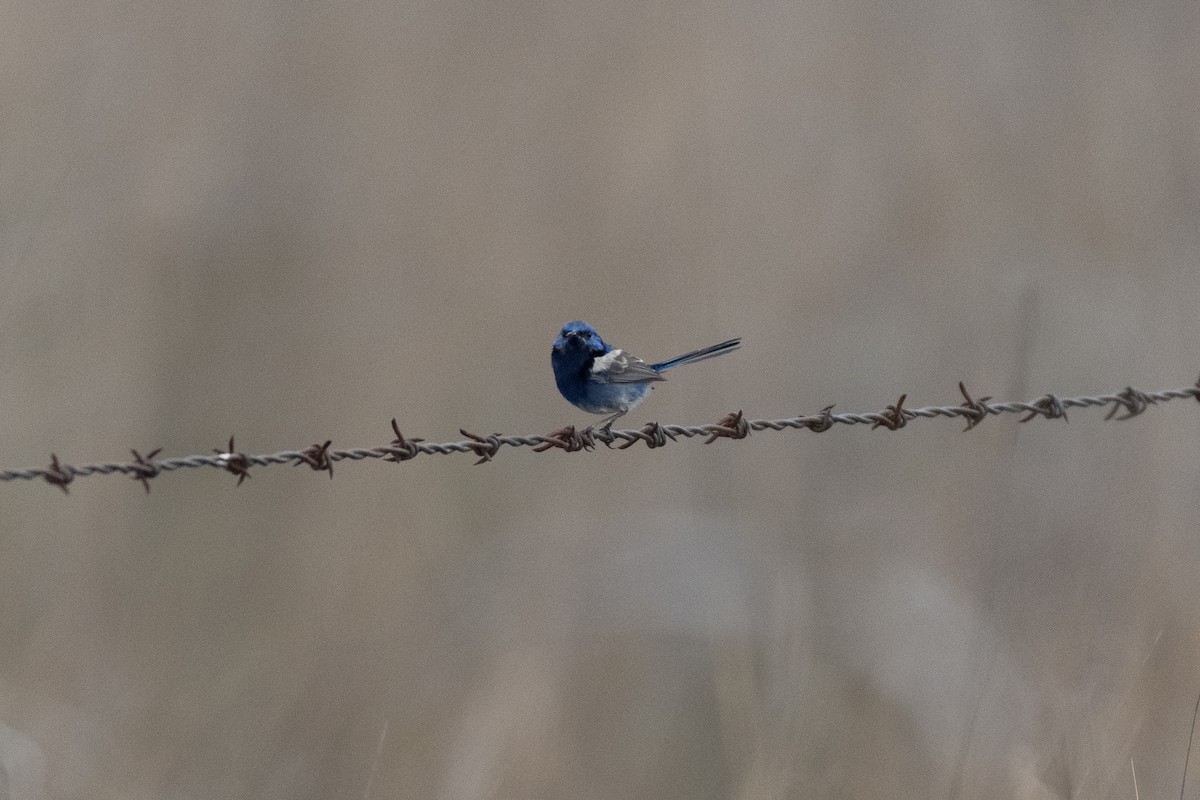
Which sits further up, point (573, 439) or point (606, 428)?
point (606, 428)

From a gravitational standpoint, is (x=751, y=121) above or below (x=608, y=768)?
above

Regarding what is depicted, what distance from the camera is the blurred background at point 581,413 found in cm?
432

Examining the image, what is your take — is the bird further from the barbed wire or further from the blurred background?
the blurred background

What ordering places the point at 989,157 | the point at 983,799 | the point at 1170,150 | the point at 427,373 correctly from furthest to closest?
the point at 989,157 → the point at 1170,150 → the point at 427,373 → the point at 983,799

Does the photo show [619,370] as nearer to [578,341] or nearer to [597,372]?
[597,372]

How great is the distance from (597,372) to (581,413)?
184 cm

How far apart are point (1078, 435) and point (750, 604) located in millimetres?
2136

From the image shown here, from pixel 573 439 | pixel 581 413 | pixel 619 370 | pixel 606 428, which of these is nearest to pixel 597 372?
pixel 619 370

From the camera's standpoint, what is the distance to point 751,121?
7.19 metres

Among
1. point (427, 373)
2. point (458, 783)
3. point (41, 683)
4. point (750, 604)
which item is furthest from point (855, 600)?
point (41, 683)

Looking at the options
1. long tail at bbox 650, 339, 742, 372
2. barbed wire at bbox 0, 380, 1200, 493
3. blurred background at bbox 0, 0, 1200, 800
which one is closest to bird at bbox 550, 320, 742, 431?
long tail at bbox 650, 339, 742, 372

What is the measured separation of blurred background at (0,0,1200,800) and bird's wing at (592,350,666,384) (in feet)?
2.80

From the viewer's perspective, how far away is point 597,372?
14.4 feet

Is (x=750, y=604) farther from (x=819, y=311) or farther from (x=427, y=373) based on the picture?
(x=819, y=311)
